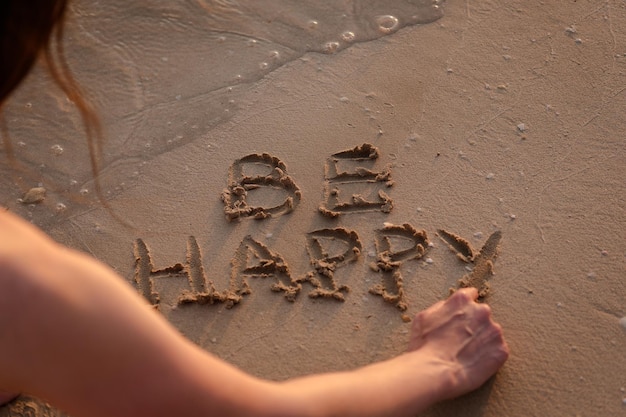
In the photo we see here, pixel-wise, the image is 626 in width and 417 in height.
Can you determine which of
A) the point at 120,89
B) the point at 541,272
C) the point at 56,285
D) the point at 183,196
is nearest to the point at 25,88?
the point at 120,89

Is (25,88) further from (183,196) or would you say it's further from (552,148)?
(552,148)

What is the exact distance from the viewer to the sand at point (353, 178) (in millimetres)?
1900

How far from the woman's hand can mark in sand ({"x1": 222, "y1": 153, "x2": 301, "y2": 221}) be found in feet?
1.96

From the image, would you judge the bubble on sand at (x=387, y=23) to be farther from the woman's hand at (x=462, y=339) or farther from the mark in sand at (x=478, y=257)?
the woman's hand at (x=462, y=339)

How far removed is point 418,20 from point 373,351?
4.61 ft

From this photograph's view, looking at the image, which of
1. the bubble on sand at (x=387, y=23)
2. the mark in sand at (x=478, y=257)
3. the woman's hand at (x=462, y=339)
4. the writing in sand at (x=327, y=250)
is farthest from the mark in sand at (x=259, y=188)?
the bubble on sand at (x=387, y=23)

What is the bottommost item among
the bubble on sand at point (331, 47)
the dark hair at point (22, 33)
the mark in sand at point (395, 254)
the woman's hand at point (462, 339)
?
the mark in sand at point (395, 254)

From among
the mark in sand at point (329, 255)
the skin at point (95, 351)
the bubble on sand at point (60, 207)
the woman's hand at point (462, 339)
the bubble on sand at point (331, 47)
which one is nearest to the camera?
the skin at point (95, 351)

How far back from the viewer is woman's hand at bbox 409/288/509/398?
1730 mm

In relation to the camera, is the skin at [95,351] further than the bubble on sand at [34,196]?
No

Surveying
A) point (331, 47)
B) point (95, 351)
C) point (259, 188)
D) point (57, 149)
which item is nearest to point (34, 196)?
point (57, 149)

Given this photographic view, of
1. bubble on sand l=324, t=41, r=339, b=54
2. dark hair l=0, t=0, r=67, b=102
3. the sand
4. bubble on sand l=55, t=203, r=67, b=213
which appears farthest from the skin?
bubble on sand l=324, t=41, r=339, b=54

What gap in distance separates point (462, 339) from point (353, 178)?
0.68 metres

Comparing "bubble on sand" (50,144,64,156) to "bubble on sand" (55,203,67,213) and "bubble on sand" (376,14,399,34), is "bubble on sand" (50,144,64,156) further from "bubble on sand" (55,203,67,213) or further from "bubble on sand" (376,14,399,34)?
"bubble on sand" (376,14,399,34)
